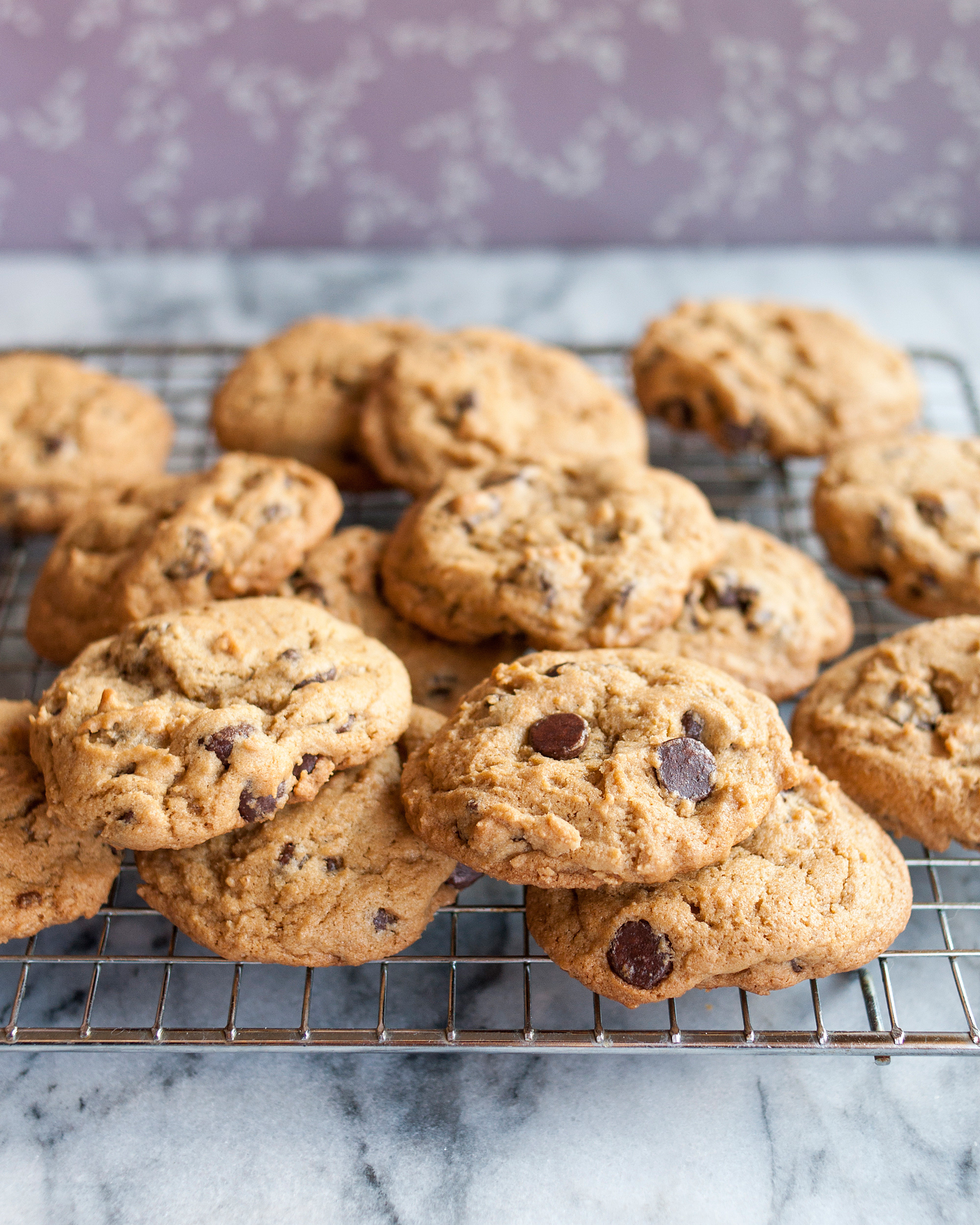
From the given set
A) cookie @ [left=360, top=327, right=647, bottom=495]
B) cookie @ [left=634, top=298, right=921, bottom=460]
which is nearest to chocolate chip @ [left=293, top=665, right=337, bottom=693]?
cookie @ [left=360, top=327, right=647, bottom=495]

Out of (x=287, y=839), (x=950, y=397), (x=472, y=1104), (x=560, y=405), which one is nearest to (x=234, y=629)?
(x=287, y=839)

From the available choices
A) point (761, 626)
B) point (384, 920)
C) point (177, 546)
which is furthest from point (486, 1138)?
point (177, 546)

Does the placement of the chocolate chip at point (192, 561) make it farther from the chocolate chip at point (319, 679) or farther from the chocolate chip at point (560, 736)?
the chocolate chip at point (560, 736)

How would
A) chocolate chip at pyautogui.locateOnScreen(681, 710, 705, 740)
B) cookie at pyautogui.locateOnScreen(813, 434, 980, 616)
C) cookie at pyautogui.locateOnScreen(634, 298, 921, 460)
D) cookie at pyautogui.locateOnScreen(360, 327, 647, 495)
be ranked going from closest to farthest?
chocolate chip at pyautogui.locateOnScreen(681, 710, 705, 740), cookie at pyautogui.locateOnScreen(813, 434, 980, 616), cookie at pyautogui.locateOnScreen(360, 327, 647, 495), cookie at pyautogui.locateOnScreen(634, 298, 921, 460)

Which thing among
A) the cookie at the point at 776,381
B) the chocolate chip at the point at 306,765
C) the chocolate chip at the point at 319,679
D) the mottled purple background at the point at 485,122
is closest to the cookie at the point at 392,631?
the chocolate chip at the point at 319,679

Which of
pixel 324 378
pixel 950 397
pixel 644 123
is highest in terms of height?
pixel 644 123

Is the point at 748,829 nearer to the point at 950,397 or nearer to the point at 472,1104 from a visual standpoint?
the point at 472,1104

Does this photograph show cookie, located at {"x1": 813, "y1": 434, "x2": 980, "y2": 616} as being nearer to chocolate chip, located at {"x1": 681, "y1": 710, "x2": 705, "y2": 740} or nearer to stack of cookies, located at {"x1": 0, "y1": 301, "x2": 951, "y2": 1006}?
stack of cookies, located at {"x1": 0, "y1": 301, "x2": 951, "y2": 1006}
